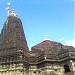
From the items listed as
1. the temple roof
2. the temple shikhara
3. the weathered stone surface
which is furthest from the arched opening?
the weathered stone surface

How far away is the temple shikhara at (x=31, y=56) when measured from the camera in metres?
37.4

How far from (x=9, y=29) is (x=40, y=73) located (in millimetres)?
8180

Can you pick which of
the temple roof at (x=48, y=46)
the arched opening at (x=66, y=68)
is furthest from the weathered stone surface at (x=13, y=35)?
the arched opening at (x=66, y=68)

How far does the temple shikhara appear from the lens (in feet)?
123

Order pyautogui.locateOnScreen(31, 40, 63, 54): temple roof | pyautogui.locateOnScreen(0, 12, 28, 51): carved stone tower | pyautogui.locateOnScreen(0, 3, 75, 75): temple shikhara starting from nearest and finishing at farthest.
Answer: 1. pyautogui.locateOnScreen(0, 3, 75, 75): temple shikhara
2. pyautogui.locateOnScreen(0, 12, 28, 51): carved stone tower
3. pyautogui.locateOnScreen(31, 40, 63, 54): temple roof

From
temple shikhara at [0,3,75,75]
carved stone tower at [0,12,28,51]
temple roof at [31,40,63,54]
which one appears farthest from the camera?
temple roof at [31,40,63,54]

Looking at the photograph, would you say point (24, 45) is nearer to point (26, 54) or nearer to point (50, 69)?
point (26, 54)

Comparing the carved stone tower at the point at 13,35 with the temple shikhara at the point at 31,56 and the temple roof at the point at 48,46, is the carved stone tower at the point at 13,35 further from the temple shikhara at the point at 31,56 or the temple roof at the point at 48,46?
the temple roof at the point at 48,46

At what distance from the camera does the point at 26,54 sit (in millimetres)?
39375

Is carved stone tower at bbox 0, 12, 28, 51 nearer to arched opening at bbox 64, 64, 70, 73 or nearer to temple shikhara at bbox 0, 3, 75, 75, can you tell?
temple shikhara at bbox 0, 3, 75, 75

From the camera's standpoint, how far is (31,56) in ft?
131

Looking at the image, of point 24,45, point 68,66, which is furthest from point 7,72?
point 68,66

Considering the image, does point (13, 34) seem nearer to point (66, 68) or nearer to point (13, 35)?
point (13, 35)

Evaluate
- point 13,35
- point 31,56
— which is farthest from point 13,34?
point 31,56
